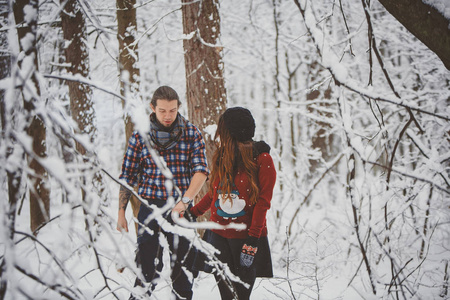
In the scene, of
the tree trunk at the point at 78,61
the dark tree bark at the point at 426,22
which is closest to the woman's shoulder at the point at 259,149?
the dark tree bark at the point at 426,22

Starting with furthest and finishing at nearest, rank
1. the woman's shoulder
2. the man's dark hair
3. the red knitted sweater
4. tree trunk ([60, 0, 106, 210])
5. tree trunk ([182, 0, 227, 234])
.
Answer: tree trunk ([60, 0, 106, 210]) < tree trunk ([182, 0, 227, 234]) < the man's dark hair < the woman's shoulder < the red knitted sweater

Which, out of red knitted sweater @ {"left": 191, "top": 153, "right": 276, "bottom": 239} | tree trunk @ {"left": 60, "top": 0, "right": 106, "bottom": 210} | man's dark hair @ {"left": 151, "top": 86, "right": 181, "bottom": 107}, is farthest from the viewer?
tree trunk @ {"left": 60, "top": 0, "right": 106, "bottom": 210}

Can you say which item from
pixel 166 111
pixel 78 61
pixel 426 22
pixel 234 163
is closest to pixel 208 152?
pixel 166 111

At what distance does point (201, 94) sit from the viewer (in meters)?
3.03

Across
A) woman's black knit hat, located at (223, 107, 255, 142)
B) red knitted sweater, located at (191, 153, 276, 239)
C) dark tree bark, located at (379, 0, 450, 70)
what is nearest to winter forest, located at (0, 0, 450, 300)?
dark tree bark, located at (379, 0, 450, 70)

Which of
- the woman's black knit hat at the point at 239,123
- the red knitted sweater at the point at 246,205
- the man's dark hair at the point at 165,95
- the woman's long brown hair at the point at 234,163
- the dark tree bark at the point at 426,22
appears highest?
the dark tree bark at the point at 426,22

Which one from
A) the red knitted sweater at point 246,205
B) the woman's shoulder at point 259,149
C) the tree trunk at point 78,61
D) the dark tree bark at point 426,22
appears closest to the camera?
the dark tree bark at point 426,22

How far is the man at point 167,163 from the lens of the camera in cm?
214

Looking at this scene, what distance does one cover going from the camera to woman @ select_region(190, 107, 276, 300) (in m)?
1.91

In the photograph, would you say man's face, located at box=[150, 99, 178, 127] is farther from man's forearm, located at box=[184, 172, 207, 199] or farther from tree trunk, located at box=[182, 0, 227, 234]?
tree trunk, located at box=[182, 0, 227, 234]

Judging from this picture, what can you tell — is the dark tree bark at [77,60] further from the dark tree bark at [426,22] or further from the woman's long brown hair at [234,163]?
the dark tree bark at [426,22]

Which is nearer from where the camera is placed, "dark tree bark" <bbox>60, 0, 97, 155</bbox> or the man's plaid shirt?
the man's plaid shirt

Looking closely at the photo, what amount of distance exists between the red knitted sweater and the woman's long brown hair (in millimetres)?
36

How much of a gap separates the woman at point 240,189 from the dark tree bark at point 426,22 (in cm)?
101
